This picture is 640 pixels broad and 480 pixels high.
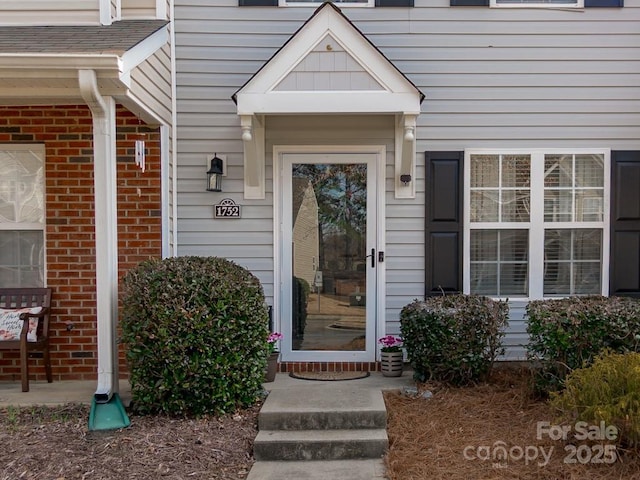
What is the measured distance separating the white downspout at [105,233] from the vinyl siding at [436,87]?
135 centimetres

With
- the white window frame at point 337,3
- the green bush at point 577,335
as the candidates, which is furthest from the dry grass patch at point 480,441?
the white window frame at point 337,3

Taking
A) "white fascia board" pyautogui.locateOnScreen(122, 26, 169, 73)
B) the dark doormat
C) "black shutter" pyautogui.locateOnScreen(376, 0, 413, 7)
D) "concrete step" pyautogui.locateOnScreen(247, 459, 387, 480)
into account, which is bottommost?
"concrete step" pyautogui.locateOnScreen(247, 459, 387, 480)

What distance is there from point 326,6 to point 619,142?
9.84 ft

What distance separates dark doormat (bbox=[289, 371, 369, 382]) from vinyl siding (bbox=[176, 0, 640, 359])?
56cm

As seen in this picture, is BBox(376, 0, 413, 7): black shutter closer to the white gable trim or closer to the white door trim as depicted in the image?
the white gable trim

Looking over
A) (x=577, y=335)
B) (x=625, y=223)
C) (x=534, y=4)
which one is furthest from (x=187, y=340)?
(x=534, y=4)

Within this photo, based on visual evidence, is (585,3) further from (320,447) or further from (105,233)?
(105,233)

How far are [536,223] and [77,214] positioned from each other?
4.13 m

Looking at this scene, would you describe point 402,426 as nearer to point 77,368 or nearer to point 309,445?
point 309,445

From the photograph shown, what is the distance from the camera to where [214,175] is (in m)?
4.90

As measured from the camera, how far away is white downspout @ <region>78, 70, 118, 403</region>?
3.61 metres

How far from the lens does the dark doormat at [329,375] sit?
15.4 ft

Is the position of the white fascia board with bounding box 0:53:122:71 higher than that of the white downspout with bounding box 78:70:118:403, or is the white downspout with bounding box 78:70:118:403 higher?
the white fascia board with bounding box 0:53:122:71

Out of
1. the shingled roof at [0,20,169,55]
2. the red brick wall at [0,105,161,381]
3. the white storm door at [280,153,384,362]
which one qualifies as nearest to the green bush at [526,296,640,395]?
the white storm door at [280,153,384,362]
